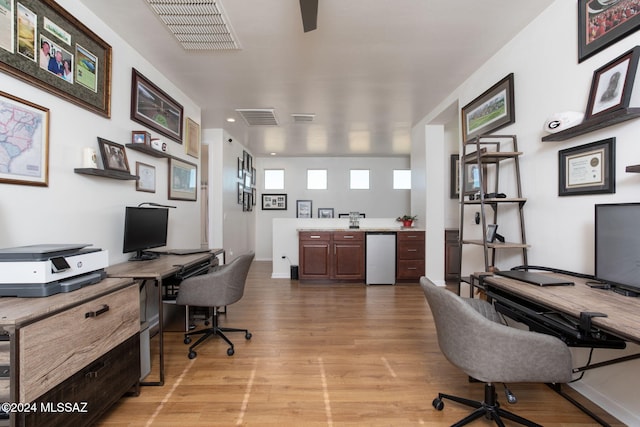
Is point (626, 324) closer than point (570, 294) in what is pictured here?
Yes

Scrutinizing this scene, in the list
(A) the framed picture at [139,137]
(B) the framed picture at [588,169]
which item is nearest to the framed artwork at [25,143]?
(A) the framed picture at [139,137]

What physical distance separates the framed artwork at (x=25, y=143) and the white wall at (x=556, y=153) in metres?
3.32

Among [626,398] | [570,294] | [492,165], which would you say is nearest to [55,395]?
[570,294]

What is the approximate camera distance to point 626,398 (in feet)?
5.15

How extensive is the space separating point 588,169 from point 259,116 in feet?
12.1

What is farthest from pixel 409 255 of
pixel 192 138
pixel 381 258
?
pixel 192 138

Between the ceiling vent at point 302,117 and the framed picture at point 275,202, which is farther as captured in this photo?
the framed picture at point 275,202

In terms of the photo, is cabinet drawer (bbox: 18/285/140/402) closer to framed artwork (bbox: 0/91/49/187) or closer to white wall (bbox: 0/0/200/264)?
white wall (bbox: 0/0/200/264)

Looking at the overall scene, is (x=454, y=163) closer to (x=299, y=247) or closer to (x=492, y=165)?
(x=492, y=165)

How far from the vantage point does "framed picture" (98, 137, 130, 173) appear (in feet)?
7.06

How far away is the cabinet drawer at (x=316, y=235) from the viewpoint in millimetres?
4840

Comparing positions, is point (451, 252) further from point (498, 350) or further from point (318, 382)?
point (498, 350)

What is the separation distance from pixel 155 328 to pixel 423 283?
2697 millimetres

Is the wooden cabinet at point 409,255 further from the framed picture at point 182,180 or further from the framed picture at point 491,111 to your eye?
the framed picture at point 182,180
